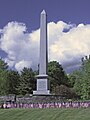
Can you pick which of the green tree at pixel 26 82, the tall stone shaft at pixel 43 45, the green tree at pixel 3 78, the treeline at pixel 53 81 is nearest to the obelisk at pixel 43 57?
the tall stone shaft at pixel 43 45

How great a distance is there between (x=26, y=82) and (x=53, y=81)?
8.82 meters

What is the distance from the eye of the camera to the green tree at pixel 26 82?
241 ft

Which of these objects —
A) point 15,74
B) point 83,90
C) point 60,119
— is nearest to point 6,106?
point 60,119

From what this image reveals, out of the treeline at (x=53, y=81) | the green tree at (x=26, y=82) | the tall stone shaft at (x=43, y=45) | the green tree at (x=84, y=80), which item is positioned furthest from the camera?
the green tree at (x=26, y=82)

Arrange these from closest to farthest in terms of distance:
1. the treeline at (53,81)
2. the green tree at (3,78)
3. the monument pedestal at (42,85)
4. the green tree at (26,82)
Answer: the monument pedestal at (42,85)
the treeline at (53,81)
the green tree at (3,78)
the green tree at (26,82)

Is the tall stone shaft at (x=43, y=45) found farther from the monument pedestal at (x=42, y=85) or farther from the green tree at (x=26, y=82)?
the green tree at (x=26, y=82)

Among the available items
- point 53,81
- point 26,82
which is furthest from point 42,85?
point 53,81

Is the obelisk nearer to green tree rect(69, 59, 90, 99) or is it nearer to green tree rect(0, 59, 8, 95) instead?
green tree rect(69, 59, 90, 99)

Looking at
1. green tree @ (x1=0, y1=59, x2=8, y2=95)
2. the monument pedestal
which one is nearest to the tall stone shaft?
the monument pedestal

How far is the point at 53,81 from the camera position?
3209 inches

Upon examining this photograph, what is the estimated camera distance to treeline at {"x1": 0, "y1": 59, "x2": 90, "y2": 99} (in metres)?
51.6

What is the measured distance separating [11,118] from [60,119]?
2660 mm

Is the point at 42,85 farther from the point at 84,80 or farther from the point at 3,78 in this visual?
the point at 3,78

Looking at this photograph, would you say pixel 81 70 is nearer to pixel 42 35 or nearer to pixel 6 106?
pixel 42 35
